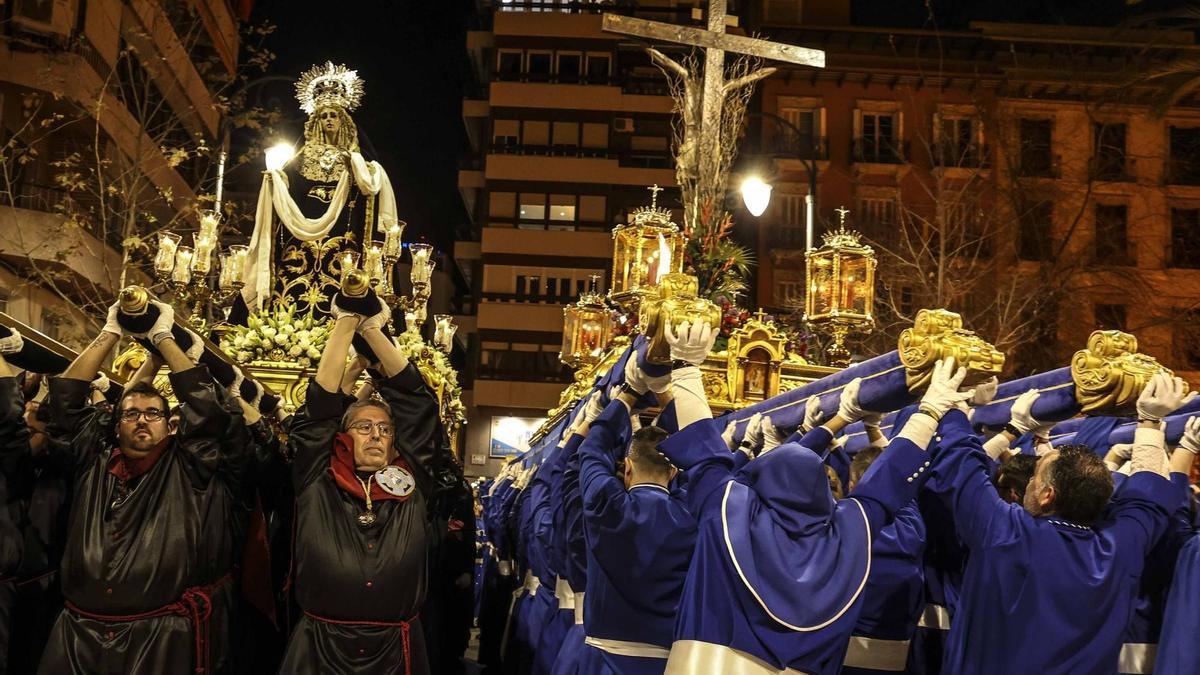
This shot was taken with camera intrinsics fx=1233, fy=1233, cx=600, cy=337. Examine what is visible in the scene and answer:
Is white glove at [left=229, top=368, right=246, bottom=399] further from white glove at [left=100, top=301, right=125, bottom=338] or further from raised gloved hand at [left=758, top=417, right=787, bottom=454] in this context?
raised gloved hand at [left=758, top=417, right=787, bottom=454]

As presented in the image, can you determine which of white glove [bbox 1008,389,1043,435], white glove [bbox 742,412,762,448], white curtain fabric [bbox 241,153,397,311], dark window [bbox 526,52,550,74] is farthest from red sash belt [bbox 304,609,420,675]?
dark window [bbox 526,52,550,74]

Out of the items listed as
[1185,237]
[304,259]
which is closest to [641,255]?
[304,259]

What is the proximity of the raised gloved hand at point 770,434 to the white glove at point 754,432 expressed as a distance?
5 cm

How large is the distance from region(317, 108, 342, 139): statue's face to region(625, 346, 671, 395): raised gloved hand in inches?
216

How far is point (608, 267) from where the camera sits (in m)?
44.1

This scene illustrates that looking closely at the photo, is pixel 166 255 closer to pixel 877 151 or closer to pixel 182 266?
pixel 182 266

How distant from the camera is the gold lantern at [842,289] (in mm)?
10336

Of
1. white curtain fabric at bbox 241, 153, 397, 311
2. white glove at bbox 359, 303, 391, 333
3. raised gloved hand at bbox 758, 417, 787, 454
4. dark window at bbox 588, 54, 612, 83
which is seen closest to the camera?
white glove at bbox 359, 303, 391, 333

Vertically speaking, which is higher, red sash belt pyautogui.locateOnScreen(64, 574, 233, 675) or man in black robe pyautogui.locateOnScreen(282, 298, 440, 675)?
man in black robe pyautogui.locateOnScreen(282, 298, 440, 675)

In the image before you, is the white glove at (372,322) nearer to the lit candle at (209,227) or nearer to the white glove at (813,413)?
the white glove at (813,413)

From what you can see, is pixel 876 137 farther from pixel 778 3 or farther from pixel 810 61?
pixel 810 61

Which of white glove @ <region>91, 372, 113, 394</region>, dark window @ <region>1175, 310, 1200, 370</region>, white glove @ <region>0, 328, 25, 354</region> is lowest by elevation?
white glove @ <region>91, 372, 113, 394</region>

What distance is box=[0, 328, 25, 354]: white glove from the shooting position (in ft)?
17.9

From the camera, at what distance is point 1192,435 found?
15.2 feet
